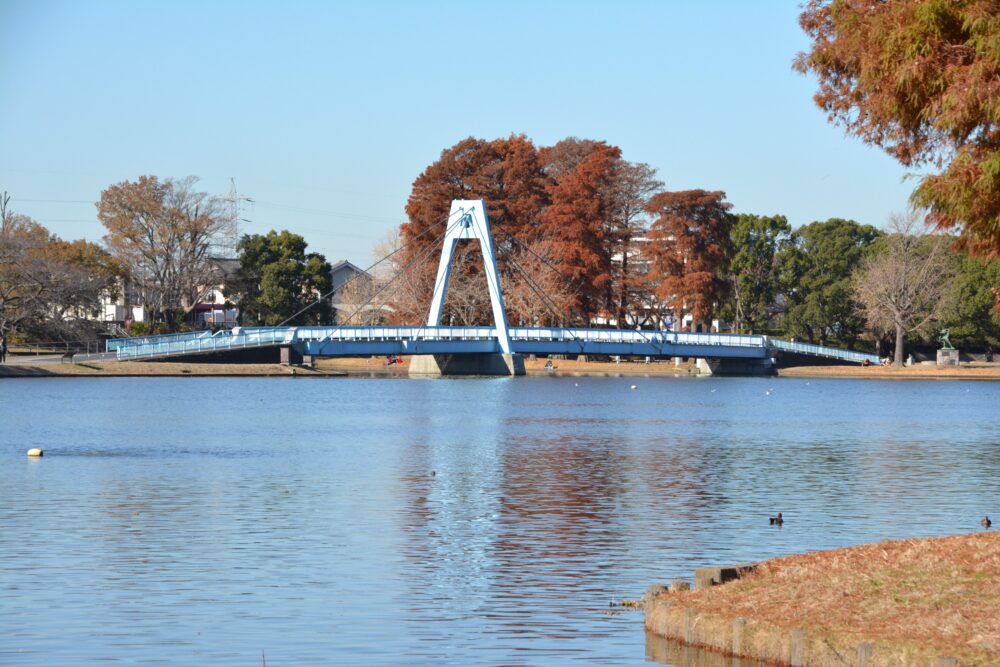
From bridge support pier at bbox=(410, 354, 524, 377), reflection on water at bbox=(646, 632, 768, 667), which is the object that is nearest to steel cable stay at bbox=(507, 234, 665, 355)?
bridge support pier at bbox=(410, 354, 524, 377)

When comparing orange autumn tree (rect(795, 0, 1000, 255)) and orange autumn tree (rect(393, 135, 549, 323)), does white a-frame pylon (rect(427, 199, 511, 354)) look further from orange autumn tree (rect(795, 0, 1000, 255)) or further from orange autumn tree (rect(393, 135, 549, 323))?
orange autumn tree (rect(795, 0, 1000, 255))

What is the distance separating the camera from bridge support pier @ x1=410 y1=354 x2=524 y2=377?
10306 cm

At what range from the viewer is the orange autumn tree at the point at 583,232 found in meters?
112

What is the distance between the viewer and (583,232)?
369 ft

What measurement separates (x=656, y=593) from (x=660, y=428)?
122 feet

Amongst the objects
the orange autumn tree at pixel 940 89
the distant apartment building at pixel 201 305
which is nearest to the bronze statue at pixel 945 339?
the distant apartment building at pixel 201 305

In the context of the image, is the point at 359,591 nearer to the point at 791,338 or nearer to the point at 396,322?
the point at 396,322

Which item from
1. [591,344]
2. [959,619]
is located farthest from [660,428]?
[591,344]

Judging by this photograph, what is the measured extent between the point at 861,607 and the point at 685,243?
101 metres

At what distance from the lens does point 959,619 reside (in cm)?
1274

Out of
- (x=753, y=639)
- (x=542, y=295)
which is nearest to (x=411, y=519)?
(x=753, y=639)

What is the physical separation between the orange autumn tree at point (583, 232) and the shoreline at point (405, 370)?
5317 millimetres

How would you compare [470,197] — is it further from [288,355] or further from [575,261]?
[288,355]

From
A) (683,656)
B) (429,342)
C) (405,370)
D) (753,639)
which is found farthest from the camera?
(405,370)
